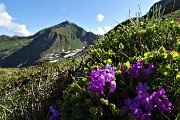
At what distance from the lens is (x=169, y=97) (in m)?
3.52

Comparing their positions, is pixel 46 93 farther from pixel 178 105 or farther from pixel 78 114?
pixel 178 105

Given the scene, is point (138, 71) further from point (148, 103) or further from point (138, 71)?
point (148, 103)

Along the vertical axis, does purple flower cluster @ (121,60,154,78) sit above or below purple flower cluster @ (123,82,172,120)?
above

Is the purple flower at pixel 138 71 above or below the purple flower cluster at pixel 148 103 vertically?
above

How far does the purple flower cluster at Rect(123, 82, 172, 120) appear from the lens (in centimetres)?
324

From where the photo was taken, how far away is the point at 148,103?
323cm

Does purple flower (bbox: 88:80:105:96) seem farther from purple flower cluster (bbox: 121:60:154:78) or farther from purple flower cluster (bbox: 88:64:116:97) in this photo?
purple flower cluster (bbox: 121:60:154:78)

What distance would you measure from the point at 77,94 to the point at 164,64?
105cm

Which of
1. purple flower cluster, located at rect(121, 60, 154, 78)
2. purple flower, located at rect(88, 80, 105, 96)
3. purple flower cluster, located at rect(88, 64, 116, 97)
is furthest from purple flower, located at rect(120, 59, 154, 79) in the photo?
purple flower, located at rect(88, 80, 105, 96)

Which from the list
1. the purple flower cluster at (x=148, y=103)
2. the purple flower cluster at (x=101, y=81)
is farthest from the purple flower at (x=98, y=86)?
the purple flower cluster at (x=148, y=103)

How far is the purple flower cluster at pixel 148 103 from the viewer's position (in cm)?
324

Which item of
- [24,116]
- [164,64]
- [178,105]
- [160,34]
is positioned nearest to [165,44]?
[160,34]

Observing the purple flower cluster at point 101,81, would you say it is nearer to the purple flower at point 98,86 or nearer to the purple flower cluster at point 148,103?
the purple flower at point 98,86

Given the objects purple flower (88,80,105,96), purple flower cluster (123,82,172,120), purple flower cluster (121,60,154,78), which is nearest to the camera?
purple flower cluster (123,82,172,120)
